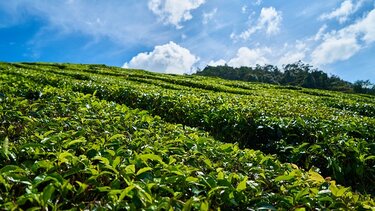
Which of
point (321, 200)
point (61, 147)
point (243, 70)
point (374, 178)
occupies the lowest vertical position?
point (374, 178)

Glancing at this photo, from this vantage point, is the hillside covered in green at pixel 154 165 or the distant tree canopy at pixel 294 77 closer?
the hillside covered in green at pixel 154 165

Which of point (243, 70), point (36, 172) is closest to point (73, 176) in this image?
point (36, 172)

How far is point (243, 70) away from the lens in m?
144

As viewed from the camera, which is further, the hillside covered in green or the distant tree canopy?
the distant tree canopy

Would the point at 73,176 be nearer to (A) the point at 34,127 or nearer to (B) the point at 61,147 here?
(B) the point at 61,147

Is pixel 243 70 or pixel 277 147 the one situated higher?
pixel 243 70

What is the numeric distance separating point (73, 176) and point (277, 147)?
492 centimetres

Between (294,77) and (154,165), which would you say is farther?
(294,77)

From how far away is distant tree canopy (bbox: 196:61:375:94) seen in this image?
372 feet

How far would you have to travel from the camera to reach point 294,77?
128375mm

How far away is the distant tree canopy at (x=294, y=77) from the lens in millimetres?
113312

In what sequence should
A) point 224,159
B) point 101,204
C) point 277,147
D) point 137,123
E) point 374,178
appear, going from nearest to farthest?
point 101,204 < point 224,159 < point 137,123 < point 374,178 < point 277,147

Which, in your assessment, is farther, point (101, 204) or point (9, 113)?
point (9, 113)

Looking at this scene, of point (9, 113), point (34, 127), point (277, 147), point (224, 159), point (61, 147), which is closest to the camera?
point (61, 147)
